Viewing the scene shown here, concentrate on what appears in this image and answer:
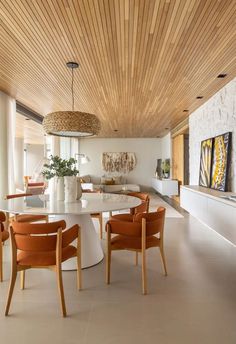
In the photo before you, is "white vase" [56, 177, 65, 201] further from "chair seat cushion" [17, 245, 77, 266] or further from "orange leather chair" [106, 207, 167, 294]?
"chair seat cushion" [17, 245, 77, 266]

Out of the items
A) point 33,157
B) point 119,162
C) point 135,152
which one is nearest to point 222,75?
point 135,152

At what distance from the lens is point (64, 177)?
327 cm

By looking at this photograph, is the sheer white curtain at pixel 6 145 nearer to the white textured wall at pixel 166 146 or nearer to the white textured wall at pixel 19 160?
the white textured wall at pixel 166 146

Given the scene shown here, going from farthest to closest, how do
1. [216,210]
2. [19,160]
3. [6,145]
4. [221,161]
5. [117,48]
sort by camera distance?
[19,160] → [6,145] → [221,161] → [216,210] → [117,48]

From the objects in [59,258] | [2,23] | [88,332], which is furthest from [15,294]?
[2,23]

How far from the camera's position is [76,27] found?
257 cm

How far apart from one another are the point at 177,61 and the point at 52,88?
7.50ft

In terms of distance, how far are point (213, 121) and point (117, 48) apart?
9.30ft

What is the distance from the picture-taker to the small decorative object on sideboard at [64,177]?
320 centimetres

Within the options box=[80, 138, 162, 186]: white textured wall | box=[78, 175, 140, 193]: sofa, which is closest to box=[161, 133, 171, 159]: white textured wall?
box=[80, 138, 162, 186]: white textured wall

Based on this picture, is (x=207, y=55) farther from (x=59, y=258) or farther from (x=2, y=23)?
(x=59, y=258)

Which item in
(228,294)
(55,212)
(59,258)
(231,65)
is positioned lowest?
(228,294)

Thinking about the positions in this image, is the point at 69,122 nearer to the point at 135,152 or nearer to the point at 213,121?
the point at 213,121

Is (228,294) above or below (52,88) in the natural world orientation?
below
